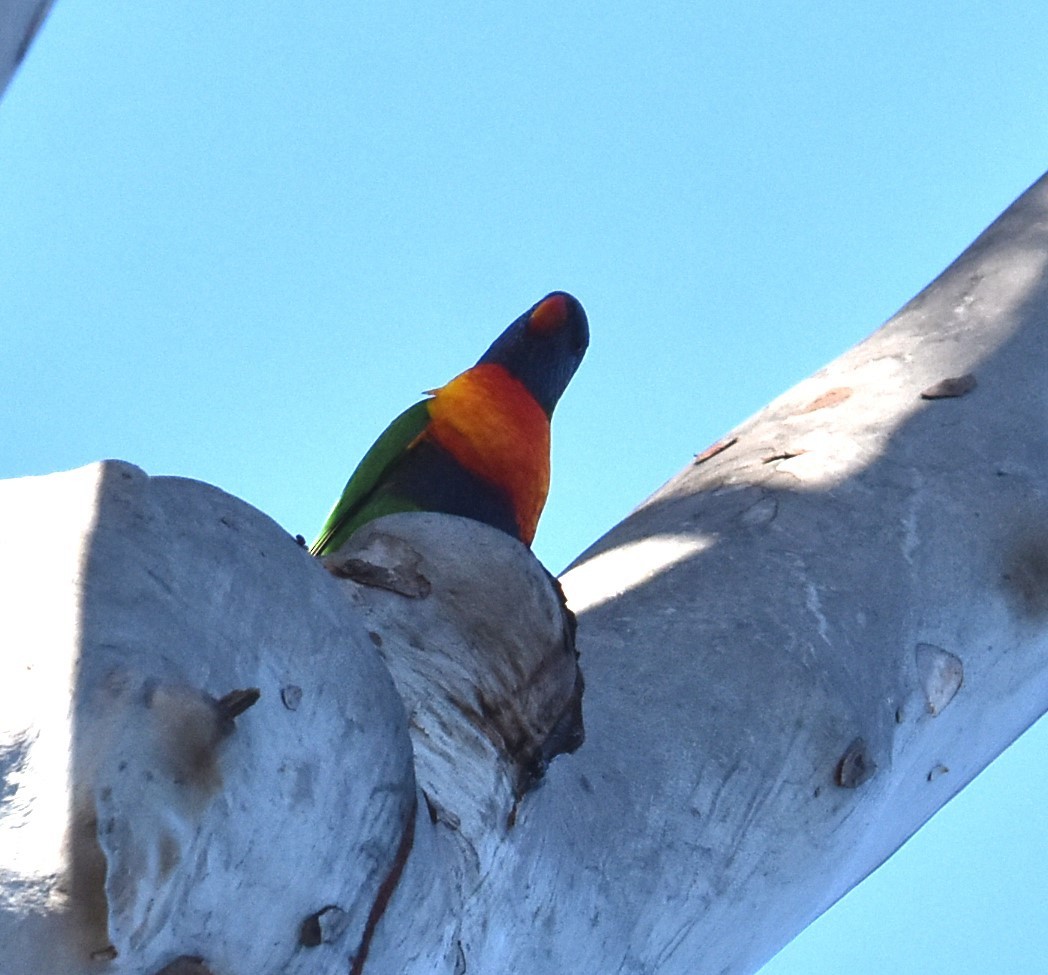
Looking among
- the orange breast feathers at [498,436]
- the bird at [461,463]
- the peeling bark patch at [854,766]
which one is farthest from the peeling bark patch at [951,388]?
the orange breast feathers at [498,436]

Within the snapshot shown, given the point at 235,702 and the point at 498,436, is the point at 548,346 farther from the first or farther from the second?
the point at 235,702

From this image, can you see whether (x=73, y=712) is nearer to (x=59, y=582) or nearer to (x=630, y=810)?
(x=59, y=582)

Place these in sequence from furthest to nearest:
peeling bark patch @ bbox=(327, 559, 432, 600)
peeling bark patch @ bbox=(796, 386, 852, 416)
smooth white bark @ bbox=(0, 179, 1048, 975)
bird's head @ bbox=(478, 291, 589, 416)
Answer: bird's head @ bbox=(478, 291, 589, 416) < peeling bark patch @ bbox=(796, 386, 852, 416) < peeling bark patch @ bbox=(327, 559, 432, 600) < smooth white bark @ bbox=(0, 179, 1048, 975)

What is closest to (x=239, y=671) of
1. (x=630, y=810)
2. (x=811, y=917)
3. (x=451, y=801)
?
(x=451, y=801)

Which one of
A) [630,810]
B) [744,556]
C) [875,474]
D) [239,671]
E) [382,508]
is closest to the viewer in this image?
[239,671]

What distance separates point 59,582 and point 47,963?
159 millimetres

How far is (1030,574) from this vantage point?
122 centimetres

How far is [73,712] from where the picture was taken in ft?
1.69

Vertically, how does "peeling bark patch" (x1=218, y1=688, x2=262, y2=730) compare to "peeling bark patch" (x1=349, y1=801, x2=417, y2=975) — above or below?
above

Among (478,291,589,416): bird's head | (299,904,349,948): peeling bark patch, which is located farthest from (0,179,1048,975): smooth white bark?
(478,291,589,416): bird's head

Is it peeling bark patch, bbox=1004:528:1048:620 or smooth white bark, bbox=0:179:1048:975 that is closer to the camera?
smooth white bark, bbox=0:179:1048:975

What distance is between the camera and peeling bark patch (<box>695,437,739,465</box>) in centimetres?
146

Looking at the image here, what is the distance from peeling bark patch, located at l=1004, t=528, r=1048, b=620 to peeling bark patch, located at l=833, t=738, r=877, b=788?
293 mm

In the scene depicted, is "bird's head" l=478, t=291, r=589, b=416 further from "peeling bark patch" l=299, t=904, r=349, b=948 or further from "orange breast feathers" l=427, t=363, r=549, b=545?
"peeling bark patch" l=299, t=904, r=349, b=948
